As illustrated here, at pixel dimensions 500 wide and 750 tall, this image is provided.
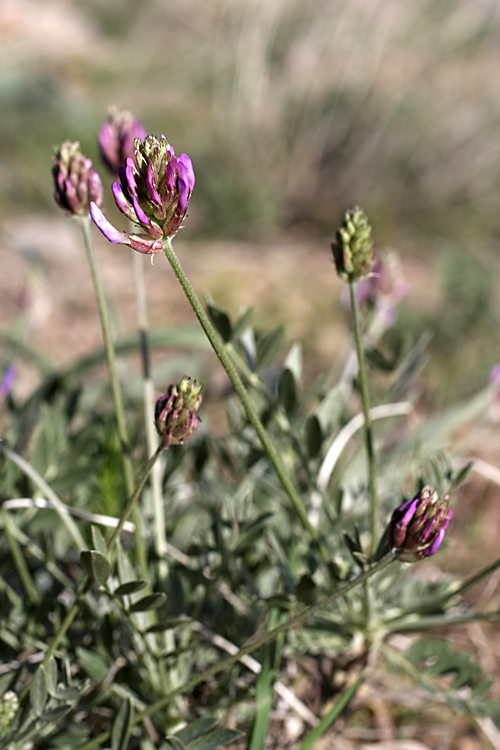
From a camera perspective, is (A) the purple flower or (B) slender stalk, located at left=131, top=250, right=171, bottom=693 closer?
(A) the purple flower

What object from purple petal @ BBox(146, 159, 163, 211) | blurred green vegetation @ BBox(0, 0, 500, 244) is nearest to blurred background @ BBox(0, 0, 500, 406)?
blurred green vegetation @ BBox(0, 0, 500, 244)

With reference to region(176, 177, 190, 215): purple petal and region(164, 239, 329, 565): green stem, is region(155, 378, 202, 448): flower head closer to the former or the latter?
region(164, 239, 329, 565): green stem

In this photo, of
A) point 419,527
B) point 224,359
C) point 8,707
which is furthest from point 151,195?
point 8,707

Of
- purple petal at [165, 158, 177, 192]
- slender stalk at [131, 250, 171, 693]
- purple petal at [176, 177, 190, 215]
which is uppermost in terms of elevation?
purple petal at [165, 158, 177, 192]

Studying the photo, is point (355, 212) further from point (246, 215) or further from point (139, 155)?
point (246, 215)

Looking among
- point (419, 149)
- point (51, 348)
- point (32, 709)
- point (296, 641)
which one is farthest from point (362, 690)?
point (419, 149)

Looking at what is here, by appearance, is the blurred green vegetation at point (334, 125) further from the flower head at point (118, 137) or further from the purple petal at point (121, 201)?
the purple petal at point (121, 201)

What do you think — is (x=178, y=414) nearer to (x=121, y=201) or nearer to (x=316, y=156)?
(x=121, y=201)
